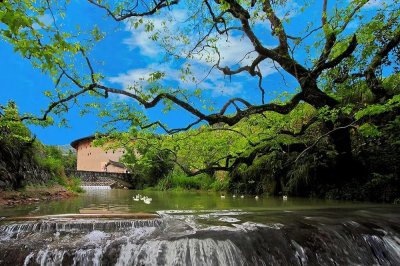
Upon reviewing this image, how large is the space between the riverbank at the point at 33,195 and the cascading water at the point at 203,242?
18.1 ft

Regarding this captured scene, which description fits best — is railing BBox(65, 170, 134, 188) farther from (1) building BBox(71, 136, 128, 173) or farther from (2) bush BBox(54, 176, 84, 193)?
(2) bush BBox(54, 176, 84, 193)

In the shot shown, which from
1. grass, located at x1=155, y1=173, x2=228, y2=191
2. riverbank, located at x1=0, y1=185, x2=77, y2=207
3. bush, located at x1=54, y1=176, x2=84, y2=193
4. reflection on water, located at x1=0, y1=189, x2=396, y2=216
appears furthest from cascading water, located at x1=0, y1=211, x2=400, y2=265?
grass, located at x1=155, y1=173, x2=228, y2=191

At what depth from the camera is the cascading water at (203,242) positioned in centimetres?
529

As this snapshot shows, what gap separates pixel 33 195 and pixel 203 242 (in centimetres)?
895

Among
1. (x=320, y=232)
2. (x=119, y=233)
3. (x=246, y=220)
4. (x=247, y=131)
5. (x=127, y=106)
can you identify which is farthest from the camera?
(x=247, y=131)

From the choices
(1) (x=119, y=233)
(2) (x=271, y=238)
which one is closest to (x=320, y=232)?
(2) (x=271, y=238)

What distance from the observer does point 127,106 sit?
13.0 metres

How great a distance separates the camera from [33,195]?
12.7 meters

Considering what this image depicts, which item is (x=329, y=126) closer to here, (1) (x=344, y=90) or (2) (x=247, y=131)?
(1) (x=344, y=90)

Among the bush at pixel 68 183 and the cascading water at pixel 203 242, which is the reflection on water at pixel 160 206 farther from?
the bush at pixel 68 183

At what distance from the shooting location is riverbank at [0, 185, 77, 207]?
437 inches

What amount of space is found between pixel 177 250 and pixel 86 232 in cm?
158

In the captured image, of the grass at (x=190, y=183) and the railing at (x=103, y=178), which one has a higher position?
the railing at (x=103, y=178)

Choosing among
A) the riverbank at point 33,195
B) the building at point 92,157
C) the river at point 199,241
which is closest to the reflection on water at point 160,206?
the riverbank at point 33,195
